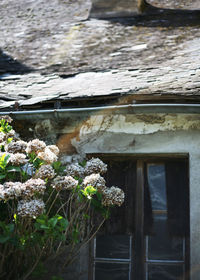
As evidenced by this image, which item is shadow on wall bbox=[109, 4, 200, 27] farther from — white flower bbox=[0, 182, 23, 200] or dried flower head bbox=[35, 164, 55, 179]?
white flower bbox=[0, 182, 23, 200]

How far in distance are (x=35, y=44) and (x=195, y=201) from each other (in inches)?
140

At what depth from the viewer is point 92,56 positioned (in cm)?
567

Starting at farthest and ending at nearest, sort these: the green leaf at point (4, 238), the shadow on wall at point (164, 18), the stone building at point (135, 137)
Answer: the shadow on wall at point (164, 18) → the stone building at point (135, 137) → the green leaf at point (4, 238)

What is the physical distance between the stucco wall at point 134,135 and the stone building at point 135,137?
0.01 meters

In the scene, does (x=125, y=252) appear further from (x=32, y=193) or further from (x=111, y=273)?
(x=32, y=193)

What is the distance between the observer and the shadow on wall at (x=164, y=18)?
6285 millimetres

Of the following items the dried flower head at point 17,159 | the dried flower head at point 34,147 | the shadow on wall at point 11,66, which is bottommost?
the dried flower head at point 17,159

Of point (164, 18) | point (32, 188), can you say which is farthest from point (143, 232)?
point (164, 18)

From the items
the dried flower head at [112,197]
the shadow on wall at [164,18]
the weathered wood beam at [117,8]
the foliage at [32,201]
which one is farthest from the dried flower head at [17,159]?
the weathered wood beam at [117,8]

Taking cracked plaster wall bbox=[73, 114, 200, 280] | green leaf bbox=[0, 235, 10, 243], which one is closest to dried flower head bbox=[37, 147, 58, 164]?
green leaf bbox=[0, 235, 10, 243]

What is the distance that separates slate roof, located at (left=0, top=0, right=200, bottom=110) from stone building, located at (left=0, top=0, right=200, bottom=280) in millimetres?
16

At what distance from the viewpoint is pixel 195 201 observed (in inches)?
168

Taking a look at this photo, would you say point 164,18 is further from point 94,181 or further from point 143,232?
point 94,181

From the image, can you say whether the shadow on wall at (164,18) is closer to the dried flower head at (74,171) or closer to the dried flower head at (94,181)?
the dried flower head at (74,171)
